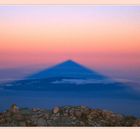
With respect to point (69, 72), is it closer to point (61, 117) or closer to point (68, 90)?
point (68, 90)

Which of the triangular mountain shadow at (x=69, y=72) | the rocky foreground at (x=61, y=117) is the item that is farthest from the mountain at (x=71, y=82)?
the rocky foreground at (x=61, y=117)

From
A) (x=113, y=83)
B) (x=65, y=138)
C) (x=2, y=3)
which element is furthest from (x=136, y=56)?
(x=2, y=3)

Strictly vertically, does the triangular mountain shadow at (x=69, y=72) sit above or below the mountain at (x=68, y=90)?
above

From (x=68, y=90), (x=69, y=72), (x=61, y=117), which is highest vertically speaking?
(x=69, y=72)

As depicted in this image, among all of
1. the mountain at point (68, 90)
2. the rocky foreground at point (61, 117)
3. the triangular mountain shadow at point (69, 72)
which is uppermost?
the triangular mountain shadow at point (69, 72)

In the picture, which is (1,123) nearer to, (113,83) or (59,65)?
(59,65)

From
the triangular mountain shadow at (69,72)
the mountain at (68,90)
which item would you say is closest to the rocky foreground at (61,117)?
the mountain at (68,90)

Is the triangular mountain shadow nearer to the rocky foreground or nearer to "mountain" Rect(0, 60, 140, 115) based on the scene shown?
"mountain" Rect(0, 60, 140, 115)

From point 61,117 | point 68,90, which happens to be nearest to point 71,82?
point 68,90

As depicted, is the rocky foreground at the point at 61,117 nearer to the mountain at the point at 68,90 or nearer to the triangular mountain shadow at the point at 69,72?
the mountain at the point at 68,90

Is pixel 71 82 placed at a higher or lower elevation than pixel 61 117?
higher
